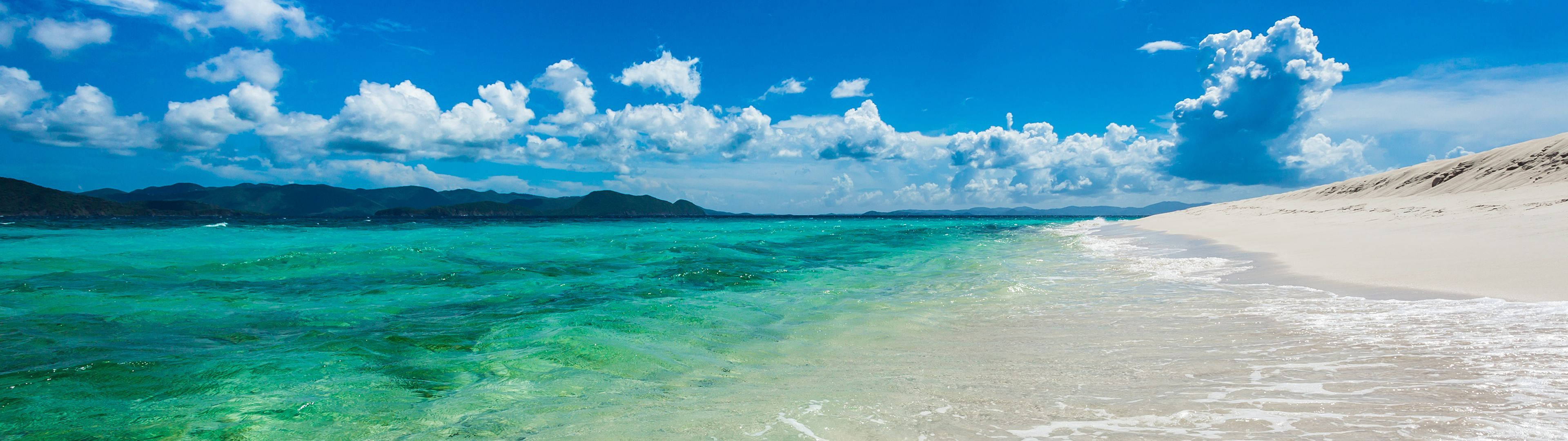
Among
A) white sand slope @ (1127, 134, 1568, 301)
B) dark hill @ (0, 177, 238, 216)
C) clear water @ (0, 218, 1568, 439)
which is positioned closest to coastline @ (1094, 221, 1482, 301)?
white sand slope @ (1127, 134, 1568, 301)

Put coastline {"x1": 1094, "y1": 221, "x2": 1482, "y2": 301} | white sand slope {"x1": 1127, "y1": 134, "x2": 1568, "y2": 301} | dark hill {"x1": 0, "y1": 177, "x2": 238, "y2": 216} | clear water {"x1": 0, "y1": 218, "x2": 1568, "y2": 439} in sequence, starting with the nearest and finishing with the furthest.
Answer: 1. clear water {"x1": 0, "y1": 218, "x2": 1568, "y2": 439}
2. coastline {"x1": 1094, "y1": 221, "x2": 1482, "y2": 301}
3. white sand slope {"x1": 1127, "y1": 134, "x2": 1568, "y2": 301}
4. dark hill {"x1": 0, "y1": 177, "x2": 238, "y2": 216}

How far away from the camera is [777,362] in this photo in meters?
5.18

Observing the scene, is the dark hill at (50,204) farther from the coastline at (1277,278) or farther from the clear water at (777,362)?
the coastline at (1277,278)

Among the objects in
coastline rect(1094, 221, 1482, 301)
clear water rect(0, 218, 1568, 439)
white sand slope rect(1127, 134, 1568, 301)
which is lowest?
clear water rect(0, 218, 1568, 439)

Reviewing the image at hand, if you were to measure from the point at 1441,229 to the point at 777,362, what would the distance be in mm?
13143

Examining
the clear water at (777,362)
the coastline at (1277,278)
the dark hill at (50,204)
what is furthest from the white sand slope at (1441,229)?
the dark hill at (50,204)

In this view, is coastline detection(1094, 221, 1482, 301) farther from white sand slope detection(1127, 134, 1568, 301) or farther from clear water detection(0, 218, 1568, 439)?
clear water detection(0, 218, 1568, 439)

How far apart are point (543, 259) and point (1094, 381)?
14886mm

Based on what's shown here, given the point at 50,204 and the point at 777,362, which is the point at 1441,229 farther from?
the point at 50,204

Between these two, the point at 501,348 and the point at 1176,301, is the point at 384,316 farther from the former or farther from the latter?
the point at 1176,301

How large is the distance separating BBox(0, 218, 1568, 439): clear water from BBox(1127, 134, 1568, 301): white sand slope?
1275mm

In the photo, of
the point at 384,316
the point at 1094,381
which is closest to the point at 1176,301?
the point at 1094,381

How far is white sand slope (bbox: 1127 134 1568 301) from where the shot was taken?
21.3 ft

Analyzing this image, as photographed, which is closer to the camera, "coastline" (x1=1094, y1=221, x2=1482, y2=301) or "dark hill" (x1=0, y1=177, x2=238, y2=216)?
"coastline" (x1=1094, y1=221, x2=1482, y2=301)
